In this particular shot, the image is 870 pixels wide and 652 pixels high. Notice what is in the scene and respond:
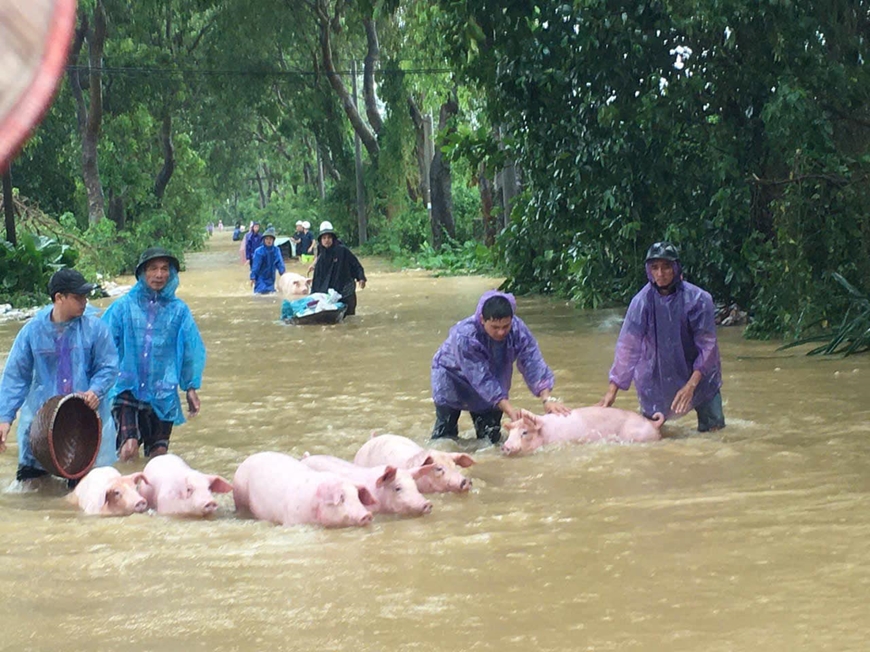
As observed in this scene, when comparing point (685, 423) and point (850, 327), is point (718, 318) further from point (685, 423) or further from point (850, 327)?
point (685, 423)

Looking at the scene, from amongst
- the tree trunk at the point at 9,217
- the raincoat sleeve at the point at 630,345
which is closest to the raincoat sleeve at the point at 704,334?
the raincoat sleeve at the point at 630,345

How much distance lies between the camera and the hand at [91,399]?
6699 millimetres

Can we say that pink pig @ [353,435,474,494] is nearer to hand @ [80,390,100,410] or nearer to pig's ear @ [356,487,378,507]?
pig's ear @ [356,487,378,507]

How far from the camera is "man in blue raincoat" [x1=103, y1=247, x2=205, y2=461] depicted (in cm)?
738

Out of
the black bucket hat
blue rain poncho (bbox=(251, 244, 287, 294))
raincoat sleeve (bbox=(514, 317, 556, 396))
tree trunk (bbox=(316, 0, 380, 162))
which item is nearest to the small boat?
blue rain poncho (bbox=(251, 244, 287, 294))

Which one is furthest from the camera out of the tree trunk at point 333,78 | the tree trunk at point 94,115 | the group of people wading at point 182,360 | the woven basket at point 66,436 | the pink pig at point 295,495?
the tree trunk at point 333,78

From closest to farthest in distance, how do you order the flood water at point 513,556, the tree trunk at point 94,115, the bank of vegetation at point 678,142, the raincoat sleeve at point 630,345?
the flood water at point 513,556, the raincoat sleeve at point 630,345, the bank of vegetation at point 678,142, the tree trunk at point 94,115

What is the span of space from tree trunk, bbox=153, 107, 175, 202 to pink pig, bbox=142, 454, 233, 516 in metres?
31.6

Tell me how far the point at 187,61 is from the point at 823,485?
31.3 metres

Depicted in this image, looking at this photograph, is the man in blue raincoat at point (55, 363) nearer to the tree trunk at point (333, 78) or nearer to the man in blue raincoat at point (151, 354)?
the man in blue raincoat at point (151, 354)

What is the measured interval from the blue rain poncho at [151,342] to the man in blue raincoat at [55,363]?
15.9 inches

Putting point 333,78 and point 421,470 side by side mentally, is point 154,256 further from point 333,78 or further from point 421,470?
point 333,78

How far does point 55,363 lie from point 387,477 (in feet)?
7.45

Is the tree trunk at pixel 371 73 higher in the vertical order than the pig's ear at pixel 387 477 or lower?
higher
